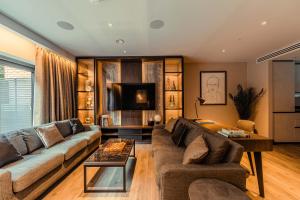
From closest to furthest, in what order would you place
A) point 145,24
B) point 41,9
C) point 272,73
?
1. point 41,9
2. point 145,24
3. point 272,73

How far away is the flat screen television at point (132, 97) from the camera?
5.26 m

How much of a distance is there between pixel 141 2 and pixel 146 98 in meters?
2.98

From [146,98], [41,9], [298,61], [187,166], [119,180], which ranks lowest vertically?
[119,180]

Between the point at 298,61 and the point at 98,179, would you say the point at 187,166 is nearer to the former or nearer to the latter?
the point at 98,179

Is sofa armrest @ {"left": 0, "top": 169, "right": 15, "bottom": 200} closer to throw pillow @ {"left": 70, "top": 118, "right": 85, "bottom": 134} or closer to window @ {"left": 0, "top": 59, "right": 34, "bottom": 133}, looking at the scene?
window @ {"left": 0, "top": 59, "right": 34, "bottom": 133}

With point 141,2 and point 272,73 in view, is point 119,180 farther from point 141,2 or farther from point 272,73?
point 272,73

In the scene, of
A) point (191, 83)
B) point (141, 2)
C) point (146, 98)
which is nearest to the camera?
point (141, 2)

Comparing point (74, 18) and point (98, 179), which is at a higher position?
point (74, 18)

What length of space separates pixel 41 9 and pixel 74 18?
1.58ft

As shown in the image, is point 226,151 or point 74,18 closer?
point 226,151

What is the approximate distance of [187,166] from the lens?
1.86 m

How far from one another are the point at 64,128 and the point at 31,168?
190 centimetres

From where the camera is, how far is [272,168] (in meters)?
3.26

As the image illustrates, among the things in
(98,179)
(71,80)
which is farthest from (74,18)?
(98,179)
